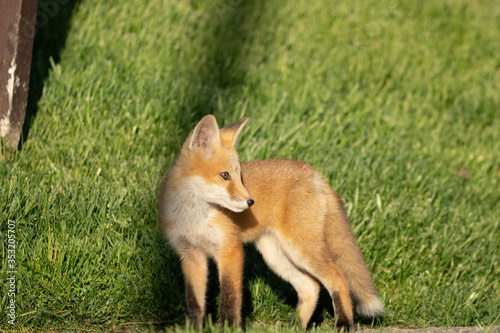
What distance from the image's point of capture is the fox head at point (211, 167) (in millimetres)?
3633

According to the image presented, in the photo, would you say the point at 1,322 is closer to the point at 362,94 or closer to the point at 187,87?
the point at 187,87

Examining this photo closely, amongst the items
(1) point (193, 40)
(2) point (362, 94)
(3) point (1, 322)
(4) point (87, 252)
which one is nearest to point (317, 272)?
(4) point (87, 252)

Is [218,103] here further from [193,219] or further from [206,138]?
[193,219]

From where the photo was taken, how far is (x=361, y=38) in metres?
8.00

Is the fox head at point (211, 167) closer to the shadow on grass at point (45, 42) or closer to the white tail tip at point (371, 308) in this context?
the white tail tip at point (371, 308)

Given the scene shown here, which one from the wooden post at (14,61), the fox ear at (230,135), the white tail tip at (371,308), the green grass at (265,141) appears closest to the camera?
the fox ear at (230,135)

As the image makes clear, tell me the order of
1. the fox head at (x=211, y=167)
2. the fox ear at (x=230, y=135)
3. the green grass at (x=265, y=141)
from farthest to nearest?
the green grass at (x=265, y=141) → the fox ear at (x=230, y=135) → the fox head at (x=211, y=167)

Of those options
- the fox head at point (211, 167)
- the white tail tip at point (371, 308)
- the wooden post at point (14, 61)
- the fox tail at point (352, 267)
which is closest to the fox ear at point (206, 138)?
the fox head at point (211, 167)

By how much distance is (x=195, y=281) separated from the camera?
389 centimetres

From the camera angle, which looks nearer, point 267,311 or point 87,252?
point 87,252

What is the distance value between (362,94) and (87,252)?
411cm

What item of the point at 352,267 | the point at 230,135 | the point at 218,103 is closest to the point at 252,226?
the point at 230,135

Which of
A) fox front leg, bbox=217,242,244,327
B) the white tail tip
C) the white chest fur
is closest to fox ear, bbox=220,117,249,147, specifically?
the white chest fur

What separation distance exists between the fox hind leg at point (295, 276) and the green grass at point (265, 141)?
21 centimetres
